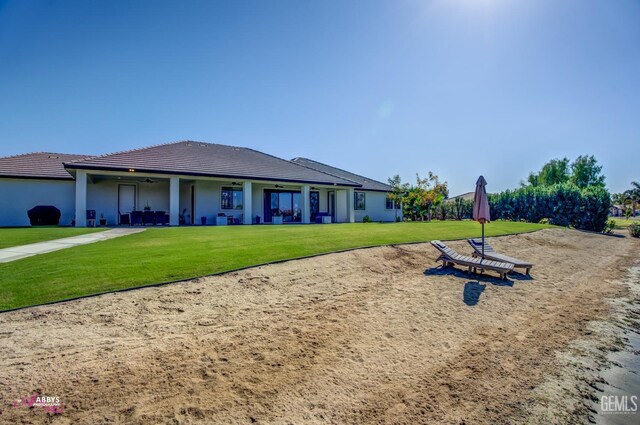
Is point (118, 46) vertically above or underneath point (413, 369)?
above

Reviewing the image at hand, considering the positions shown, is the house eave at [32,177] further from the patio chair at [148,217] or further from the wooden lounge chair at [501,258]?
A: the wooden lounge chair at [501,258]

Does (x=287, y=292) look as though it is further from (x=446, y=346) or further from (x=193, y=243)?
(x=193, y=243)

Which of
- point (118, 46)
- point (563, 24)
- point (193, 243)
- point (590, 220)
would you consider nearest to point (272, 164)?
point (118, 46)

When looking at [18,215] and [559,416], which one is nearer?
[559,416]

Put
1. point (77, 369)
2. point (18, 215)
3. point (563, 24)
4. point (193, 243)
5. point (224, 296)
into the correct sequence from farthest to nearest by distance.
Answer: point (18, 215) < point (563, 24) < point (193, 243) < point (224, 296) < point (77, 369)

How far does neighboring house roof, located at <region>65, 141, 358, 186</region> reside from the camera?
16.8 m

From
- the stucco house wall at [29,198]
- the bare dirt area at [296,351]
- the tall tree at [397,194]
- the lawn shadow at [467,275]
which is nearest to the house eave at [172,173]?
the stucco house wall at [29,198]

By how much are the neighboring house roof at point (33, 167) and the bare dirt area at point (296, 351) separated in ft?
63.1

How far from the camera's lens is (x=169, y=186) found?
2091 centimetres

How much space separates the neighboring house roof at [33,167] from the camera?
59.1ft

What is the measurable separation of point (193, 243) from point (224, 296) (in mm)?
4653

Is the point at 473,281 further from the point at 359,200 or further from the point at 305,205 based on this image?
the point at 359,200

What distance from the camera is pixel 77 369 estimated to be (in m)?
3.44

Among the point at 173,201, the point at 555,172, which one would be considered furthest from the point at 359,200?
the point at 555,172
